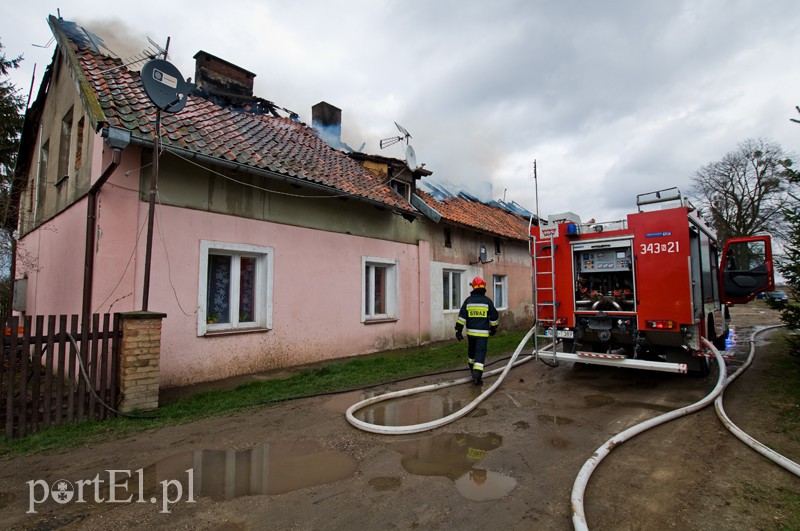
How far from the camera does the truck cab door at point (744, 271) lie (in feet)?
25.5

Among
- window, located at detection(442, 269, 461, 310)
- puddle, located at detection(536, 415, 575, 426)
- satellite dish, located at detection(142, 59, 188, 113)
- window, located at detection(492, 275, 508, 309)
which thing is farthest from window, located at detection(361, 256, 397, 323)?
window, located at detection(492, 275, 508, 309)

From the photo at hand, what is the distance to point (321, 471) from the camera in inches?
139

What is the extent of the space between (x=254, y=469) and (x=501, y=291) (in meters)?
13.0

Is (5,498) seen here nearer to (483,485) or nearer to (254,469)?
(254,469)

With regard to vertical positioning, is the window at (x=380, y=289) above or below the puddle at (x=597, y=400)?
above

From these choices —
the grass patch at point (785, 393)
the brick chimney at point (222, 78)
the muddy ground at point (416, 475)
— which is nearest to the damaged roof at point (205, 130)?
the brick chimney at point (222, 78)

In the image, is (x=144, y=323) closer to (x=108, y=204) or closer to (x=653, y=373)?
(x=108, y=204)

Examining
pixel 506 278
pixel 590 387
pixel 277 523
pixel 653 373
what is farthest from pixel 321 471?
pixel 506 278

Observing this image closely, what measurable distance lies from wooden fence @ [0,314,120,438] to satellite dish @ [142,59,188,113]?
10.1 feet

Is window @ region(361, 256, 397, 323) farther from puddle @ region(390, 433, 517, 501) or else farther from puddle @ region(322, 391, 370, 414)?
puddle @ region(390, 433, 517, 501)

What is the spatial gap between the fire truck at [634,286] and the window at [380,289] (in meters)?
4.21

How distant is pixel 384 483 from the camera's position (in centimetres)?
326

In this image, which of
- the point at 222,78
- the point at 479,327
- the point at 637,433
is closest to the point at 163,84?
the point at 479,327

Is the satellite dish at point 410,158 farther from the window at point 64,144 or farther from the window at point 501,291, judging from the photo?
the window at point 64,144
